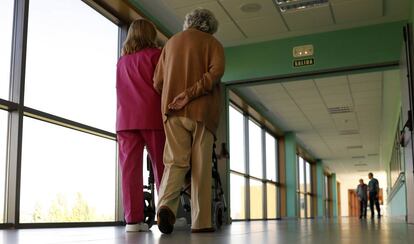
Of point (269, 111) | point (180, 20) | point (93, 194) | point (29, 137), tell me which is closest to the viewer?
point (29, 137)

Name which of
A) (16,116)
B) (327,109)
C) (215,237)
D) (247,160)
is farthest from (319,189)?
(215,237)

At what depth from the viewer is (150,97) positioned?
10.1 feet

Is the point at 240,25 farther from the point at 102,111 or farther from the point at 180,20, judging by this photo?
the point at 102,111

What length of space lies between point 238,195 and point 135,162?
7.49 meters

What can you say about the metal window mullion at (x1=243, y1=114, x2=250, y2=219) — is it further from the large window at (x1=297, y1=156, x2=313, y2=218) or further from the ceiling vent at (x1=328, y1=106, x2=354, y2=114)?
the large window at (x1=297, y1=156, x2=313, y2=218)

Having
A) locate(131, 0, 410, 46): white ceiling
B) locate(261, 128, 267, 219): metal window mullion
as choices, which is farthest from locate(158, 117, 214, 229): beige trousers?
locate(261, 128, 267, 219): metal window mullion

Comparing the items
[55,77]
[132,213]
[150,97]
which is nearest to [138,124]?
[150,97]

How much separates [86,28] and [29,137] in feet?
5.08

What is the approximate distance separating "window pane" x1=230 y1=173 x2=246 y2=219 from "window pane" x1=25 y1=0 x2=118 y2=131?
4.92 meters

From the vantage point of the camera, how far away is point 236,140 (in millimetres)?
10414

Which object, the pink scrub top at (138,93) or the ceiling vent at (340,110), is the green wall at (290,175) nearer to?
the ceiling vent at (340,110)

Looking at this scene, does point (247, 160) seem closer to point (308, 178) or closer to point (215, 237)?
point (215, 237)

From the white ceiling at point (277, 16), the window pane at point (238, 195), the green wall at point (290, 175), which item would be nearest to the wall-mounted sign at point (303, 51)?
the white ceiling at point (277, 16)

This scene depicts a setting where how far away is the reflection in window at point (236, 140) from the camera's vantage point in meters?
10.0
